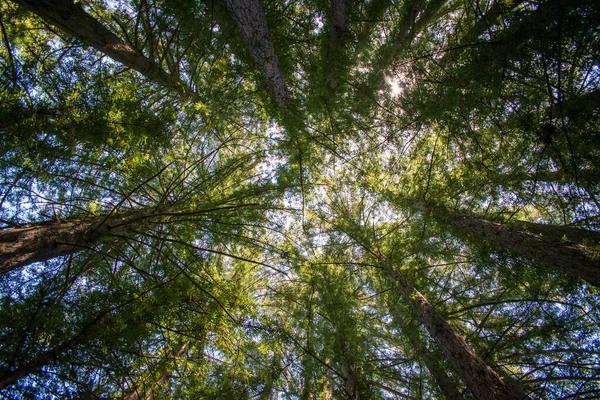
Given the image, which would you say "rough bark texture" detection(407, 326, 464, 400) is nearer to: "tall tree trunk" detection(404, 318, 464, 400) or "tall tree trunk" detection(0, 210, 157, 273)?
"tall tree trunk" detection(404, 318, 464, 400)

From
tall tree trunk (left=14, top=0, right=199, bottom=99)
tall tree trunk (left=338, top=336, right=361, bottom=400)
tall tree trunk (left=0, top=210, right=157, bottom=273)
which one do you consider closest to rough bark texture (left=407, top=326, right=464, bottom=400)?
tall tree trunk (left=338, top=336, right=361, bottom=400)

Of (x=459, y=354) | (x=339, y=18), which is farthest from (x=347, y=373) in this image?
(x=339, y=18)

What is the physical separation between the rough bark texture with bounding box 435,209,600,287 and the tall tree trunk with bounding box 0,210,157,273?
5.04 metres

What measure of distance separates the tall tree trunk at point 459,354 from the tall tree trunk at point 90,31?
17.7 feet

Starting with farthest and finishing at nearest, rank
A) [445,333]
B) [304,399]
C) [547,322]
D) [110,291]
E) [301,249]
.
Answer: [301,249] < [304,399] < [547,322] < [445,333] < [110,291]

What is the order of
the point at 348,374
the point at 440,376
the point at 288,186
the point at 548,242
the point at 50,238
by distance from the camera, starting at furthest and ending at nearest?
the point at 348,374
the point at 440,376
the point at 288,186
the point at 548,242
the point at 50,238

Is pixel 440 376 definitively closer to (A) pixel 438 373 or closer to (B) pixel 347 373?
(A) pixel 438 373

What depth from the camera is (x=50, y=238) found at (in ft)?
8.50

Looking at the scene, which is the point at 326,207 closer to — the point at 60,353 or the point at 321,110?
the point at 321,110

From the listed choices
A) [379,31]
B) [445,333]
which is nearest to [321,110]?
A: [379,31]

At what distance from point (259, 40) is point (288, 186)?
213 centimetres

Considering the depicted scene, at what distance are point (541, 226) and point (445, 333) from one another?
245 cm

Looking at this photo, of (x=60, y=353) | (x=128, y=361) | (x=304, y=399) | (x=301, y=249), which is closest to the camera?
(x=60, y=353)

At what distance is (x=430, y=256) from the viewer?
18.6 ft
